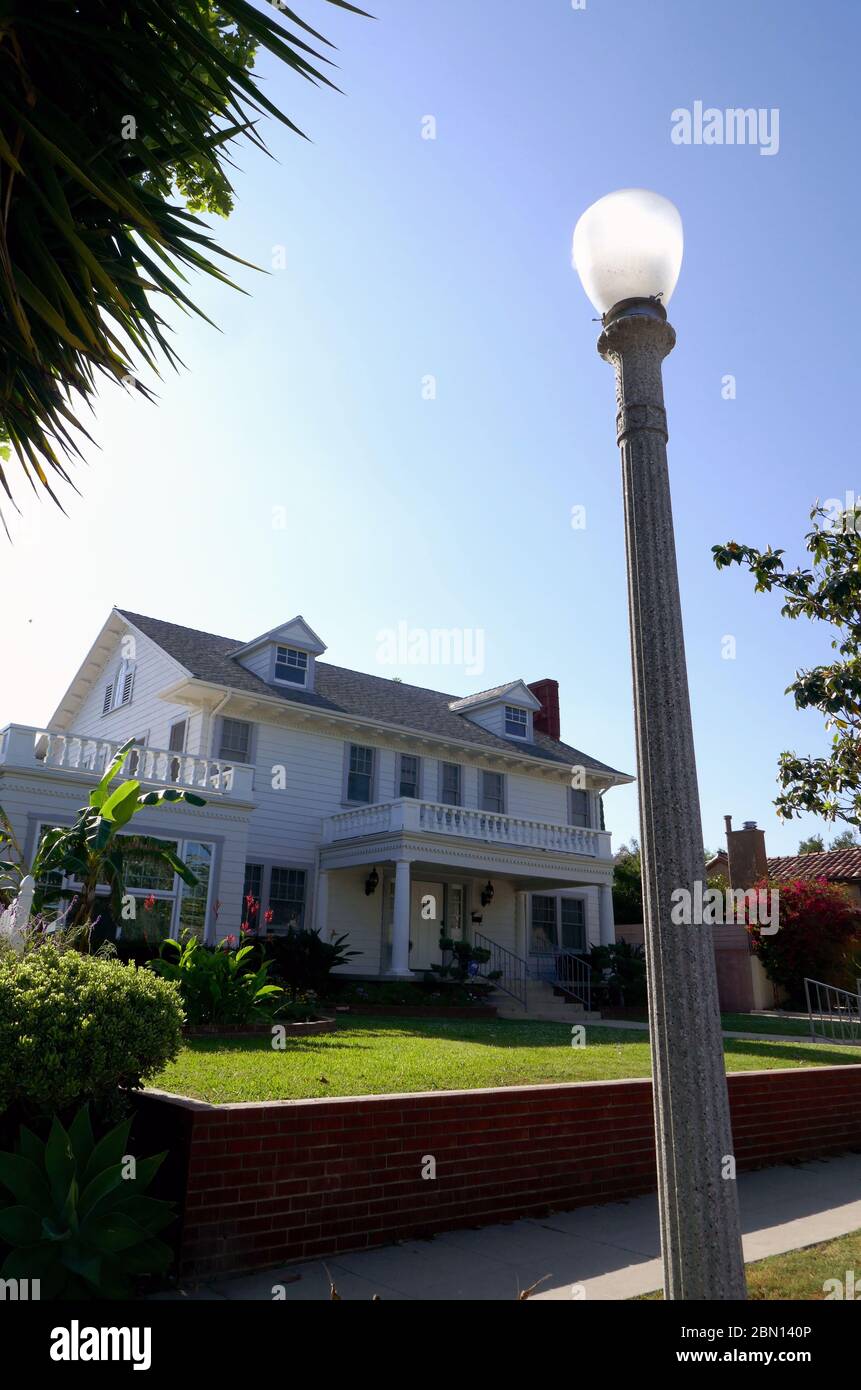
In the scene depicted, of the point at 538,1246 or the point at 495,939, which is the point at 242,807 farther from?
the point at 538,1246

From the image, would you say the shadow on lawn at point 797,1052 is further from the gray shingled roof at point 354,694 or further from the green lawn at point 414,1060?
the gray shingled roof at point 354,694

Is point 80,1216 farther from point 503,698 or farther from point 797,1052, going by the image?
point 503,698

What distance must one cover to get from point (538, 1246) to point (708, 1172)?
3.81 m

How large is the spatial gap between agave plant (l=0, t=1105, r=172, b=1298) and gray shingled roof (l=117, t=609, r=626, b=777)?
16267mm

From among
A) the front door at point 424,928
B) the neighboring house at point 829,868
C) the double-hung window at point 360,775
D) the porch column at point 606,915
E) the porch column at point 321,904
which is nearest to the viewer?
the porch column at point 321,904

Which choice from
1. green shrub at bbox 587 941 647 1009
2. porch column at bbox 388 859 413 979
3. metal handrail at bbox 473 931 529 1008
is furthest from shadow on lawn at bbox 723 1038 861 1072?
metal handrail at bbox 473 931 529 1008

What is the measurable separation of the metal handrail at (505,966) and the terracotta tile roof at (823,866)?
16150mm

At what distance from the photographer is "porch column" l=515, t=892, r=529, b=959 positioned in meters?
25.1

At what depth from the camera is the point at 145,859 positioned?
56.1ft

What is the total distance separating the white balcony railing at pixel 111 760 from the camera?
16.5m

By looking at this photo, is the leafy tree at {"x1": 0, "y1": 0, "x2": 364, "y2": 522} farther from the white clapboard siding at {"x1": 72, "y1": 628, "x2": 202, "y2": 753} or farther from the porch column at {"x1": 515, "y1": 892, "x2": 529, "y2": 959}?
the porch column at {"x1": 515, "y1": 892, "x2": 529, "y2": 959}

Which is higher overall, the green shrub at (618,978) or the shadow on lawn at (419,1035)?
the green shrub at (618,978)

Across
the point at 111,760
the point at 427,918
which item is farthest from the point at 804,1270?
the point at 427,918

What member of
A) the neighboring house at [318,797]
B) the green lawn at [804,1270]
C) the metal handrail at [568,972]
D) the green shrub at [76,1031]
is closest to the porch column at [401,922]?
the neighboring house at [318,797]
